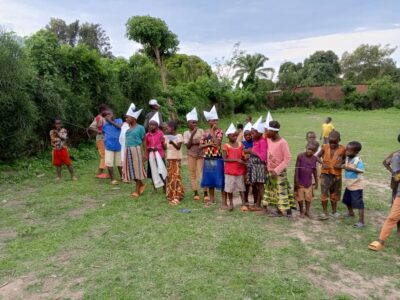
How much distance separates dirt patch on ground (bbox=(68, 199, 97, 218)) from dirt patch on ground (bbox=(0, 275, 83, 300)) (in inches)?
76.0

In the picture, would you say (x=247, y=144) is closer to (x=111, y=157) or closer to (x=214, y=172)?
(x=214, y=172)

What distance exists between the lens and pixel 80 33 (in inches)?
1457

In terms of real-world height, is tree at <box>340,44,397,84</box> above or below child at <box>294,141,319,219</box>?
above

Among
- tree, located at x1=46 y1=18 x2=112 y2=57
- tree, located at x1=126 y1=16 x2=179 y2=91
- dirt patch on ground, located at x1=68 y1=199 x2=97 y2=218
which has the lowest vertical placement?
dirt patch on ground, located at x1=68 y1=199 x2=97 y2=218

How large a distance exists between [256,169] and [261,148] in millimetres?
329

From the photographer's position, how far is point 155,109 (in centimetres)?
704

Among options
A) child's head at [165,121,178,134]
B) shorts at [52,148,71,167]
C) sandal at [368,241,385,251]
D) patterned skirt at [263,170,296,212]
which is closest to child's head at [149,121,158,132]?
child's head at [165,121,178,134]

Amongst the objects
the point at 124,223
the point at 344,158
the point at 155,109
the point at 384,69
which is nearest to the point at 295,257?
the point at 344,158

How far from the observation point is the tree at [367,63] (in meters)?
48.5

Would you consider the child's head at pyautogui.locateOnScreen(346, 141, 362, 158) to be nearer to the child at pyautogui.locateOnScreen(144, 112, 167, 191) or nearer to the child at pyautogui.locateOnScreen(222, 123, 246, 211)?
the child at pyautogui.locateOnScreen(222, 123, 246, 211)

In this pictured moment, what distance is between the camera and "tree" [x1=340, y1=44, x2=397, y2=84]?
48.5 metres

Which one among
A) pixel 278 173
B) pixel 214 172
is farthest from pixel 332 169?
pixel 214 172

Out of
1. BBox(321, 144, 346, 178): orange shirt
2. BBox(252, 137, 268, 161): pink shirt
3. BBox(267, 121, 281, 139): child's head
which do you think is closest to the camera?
BBox(267, 121, 281, 139): child's head

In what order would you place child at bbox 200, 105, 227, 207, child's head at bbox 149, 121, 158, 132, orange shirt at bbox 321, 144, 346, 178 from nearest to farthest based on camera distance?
orange shirt at bbox 321, 144, 346, 178 → child at bbox 200, 105, 227, 207 → child's head at bbox 149, 121, 158, 132
